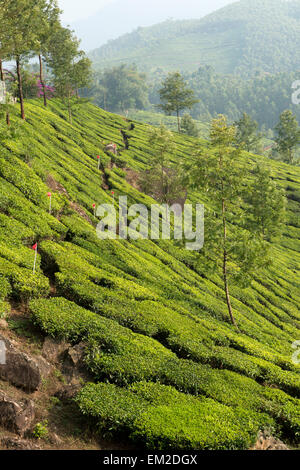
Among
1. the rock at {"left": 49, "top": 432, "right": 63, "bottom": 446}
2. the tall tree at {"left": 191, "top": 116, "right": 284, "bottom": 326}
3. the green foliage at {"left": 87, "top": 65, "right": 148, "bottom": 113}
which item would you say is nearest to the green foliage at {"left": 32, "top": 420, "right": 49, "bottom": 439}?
the rock at {"left": 49, "top": 432, "right": 63, "bottom": 446}

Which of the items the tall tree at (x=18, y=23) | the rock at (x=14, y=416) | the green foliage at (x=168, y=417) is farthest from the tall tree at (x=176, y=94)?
the rock at (x=14, y=416)

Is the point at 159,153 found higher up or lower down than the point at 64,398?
higher up

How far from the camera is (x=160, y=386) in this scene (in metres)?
13.4

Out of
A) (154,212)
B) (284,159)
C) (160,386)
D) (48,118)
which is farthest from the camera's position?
(284,159)

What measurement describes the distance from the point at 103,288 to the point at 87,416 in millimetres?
8667

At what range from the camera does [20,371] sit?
A: 12031 mm

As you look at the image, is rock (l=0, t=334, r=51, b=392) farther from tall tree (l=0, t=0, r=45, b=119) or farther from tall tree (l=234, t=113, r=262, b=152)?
tall tree (l=234, t=113, r=262, b=152)

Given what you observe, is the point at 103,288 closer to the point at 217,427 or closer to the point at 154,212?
the point at 217,427

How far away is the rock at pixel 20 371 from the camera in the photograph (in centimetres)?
1199

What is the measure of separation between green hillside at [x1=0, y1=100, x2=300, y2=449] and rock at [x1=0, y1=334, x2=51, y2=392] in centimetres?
185

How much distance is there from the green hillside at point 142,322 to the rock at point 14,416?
6.33 feet

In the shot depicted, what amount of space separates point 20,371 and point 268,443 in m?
9.67

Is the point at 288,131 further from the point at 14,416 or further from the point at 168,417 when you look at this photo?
the point at 14,416

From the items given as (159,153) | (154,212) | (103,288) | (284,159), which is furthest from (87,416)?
(284,159)
